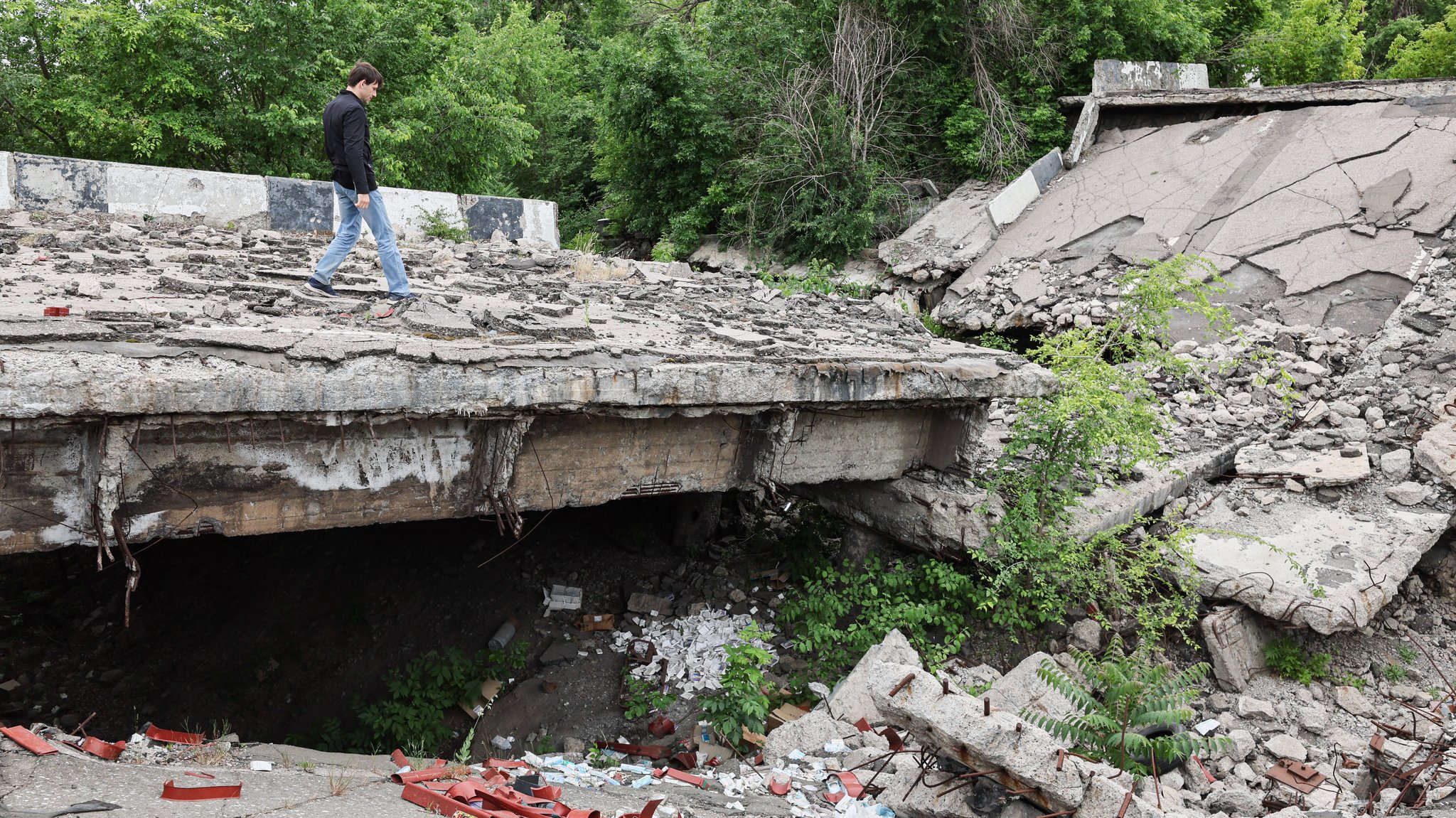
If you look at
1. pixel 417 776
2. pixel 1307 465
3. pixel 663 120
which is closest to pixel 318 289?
pixel 417 776

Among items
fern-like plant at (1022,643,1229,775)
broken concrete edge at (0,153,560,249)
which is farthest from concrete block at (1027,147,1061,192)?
fern-like plant at (1022,643,1229,775)

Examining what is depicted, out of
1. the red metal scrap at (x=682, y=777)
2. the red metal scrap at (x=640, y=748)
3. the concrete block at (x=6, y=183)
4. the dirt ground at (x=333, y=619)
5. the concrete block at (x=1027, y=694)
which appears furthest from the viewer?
the concrete block at (x=6, y=183)

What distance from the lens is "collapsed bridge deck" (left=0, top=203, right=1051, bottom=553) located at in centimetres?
302

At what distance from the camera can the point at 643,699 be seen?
493 centimetres

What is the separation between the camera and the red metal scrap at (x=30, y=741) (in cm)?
299

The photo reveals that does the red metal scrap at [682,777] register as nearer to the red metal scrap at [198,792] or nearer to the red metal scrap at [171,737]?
the red metal scrap at [198,792]

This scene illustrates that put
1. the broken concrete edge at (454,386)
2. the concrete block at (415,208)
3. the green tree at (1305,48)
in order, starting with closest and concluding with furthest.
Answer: the broken concrete edge at (454,386)
the concrete block at (415,208)
the green tree at (1305,48)

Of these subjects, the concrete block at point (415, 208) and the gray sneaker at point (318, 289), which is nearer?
the gray sneaker at point (318, 289)

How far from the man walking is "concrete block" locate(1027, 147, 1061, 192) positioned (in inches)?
323

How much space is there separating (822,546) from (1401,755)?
313 centimetres

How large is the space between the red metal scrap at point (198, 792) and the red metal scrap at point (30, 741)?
0.54m

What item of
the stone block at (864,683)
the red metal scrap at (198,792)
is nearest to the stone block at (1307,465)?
the stone block at (864,683)

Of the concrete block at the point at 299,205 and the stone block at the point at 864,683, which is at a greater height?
the concrete block at the point at 299,205

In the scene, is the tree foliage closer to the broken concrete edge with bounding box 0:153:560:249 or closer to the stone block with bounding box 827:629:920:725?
the broken concrete edge with bounding box 0:153:560:249
